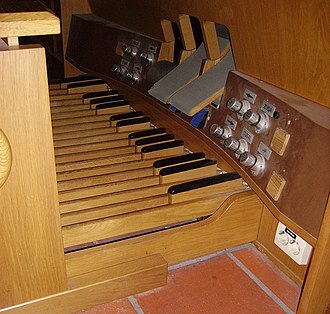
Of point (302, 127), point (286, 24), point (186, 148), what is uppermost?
point (286, 24)

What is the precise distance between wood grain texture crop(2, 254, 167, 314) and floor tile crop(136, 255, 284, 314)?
3cm

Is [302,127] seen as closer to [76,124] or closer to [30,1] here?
[30,1]

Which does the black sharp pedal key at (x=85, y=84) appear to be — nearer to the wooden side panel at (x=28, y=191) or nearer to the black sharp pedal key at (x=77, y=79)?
the black sharp pedal key at (x=77, y=79)

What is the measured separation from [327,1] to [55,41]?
5.96ft

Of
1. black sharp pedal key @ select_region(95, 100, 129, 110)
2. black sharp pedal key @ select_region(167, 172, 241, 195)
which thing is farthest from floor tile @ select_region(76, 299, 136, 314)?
black sharp pedal key @ select_region(95, 100, 129, 110)

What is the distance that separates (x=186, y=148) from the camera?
1.46 m

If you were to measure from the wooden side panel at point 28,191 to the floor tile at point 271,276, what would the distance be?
0.48 metres

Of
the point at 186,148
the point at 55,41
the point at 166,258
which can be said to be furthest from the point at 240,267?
the point at 55,41

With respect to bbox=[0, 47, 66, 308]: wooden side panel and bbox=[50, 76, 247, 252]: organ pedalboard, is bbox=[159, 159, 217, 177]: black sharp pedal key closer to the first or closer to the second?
bbox=[50, 76, 247, 252]: organ pedalboard

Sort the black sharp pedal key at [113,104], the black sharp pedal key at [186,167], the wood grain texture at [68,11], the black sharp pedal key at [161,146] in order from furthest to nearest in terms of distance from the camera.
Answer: the wood grain texture at [68,11]
the black sharp pedal key at [113,104]
the black sharp pedal key at [161,146]
the black sharp pedal key at [186,167]

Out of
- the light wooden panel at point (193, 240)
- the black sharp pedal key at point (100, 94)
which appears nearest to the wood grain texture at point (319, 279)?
the light wooden panel at point (193, 240)

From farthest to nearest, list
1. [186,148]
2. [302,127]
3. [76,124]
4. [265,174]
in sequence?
[76,124], [186,148], [265,174], [302,127]

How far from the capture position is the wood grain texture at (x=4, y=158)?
70 cm

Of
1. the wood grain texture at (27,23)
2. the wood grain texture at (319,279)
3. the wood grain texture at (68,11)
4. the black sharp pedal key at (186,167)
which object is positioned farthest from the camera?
the wood grain texture at (68,11)
